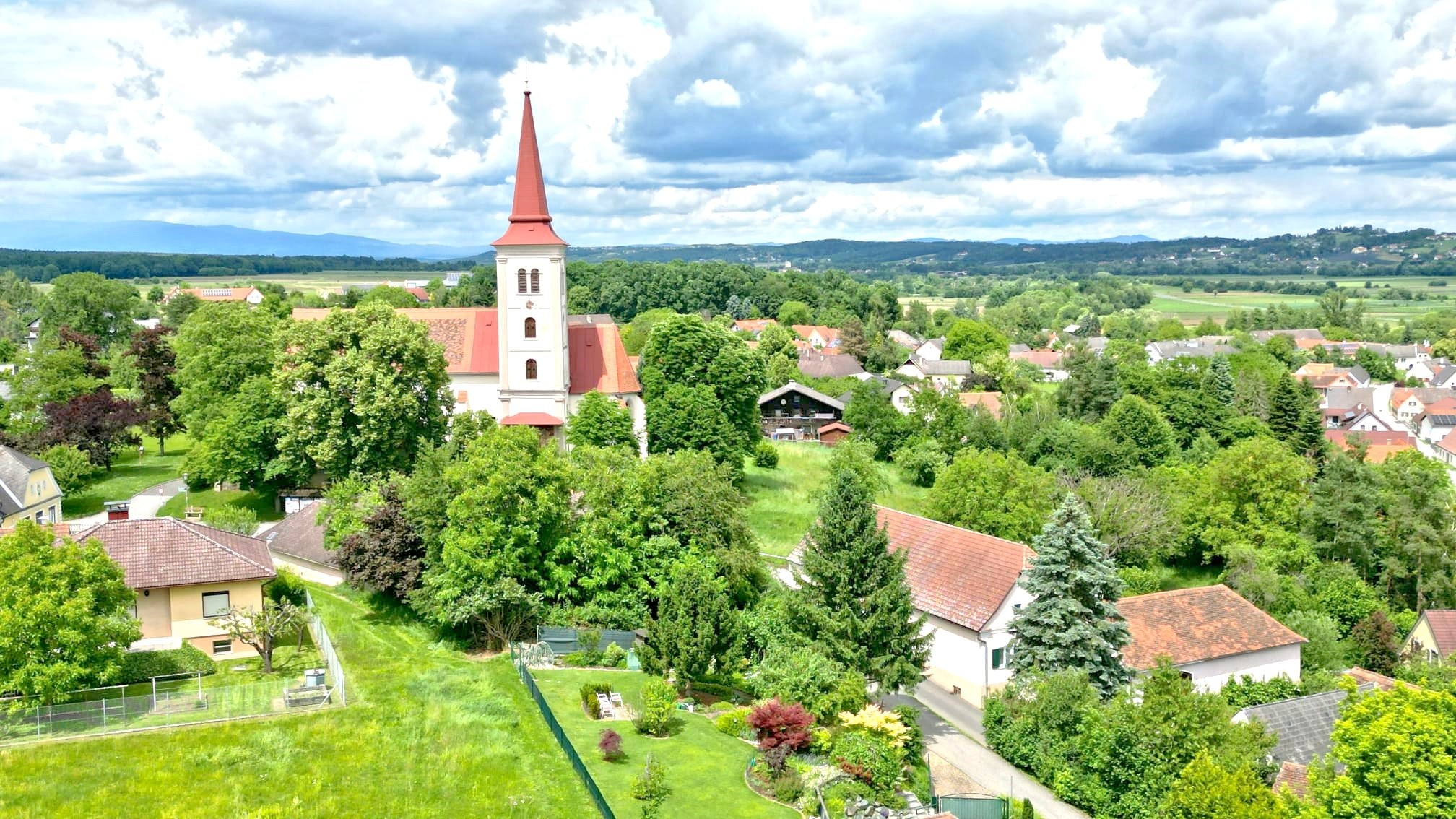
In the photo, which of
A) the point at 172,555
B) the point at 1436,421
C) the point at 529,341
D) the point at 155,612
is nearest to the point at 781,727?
the point at 155,612

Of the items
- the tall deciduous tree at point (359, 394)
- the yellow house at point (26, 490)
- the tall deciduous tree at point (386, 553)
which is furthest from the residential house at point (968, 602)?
the yellow house at point (26, 490)

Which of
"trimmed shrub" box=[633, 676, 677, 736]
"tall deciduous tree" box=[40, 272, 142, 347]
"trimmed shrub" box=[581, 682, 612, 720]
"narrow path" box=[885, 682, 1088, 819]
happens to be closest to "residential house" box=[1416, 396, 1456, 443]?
"narrow path" box=[885, 682, 1088, 819]

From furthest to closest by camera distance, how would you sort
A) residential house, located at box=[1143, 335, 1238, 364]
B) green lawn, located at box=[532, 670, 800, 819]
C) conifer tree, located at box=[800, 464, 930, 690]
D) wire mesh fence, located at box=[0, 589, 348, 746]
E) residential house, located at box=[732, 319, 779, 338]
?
residential house, located at box=[1143, 335, 1238, 364] → residential house, located at box=[732, 319, 779, 338] → conifer tree, located at box=[800, 464, 930, 690] → wire mesh fence, located at box=[0, 589, 348, 746] → green lawn, located at box=[532, 670, 800, 819]

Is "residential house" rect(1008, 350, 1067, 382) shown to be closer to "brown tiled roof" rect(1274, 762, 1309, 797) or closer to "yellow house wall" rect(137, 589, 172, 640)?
"brown tiled roof" rect(1274, 762, 1309, 797)

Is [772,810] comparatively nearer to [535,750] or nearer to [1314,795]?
[535,750]

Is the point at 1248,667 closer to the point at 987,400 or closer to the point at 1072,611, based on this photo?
the point at 1072,611

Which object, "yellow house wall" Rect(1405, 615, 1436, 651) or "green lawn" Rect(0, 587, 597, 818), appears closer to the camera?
"green lawn" Rect(0, 587, 597, 818)
